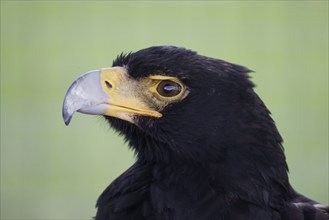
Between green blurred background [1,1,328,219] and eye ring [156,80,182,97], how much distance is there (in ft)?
11.8

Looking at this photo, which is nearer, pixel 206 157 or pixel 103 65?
pixel 206 157

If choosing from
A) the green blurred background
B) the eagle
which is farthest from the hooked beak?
the green blurred background

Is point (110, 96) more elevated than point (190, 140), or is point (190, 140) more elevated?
point (110, 96)

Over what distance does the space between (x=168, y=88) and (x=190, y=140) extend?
237mm

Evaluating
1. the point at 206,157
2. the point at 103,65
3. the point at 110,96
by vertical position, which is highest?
the point at 110,96

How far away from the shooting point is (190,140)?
3.51 m

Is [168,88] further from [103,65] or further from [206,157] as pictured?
[103,65]

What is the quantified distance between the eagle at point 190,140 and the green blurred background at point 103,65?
11.5 ft

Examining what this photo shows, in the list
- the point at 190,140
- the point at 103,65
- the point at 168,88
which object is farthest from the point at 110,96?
the point at 103,65

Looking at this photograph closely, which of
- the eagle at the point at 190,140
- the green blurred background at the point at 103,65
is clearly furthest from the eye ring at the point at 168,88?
the green blurred background at the point at 103,65

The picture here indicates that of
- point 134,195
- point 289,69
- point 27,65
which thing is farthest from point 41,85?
point 134,195

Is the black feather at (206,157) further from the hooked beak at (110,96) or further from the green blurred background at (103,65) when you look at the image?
the green blurred background at (103,65)

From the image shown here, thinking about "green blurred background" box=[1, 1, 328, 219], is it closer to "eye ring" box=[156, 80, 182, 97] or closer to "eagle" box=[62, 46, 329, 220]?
"eagle" box=[62, 46, 329, 220]

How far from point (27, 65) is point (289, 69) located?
263 cm
